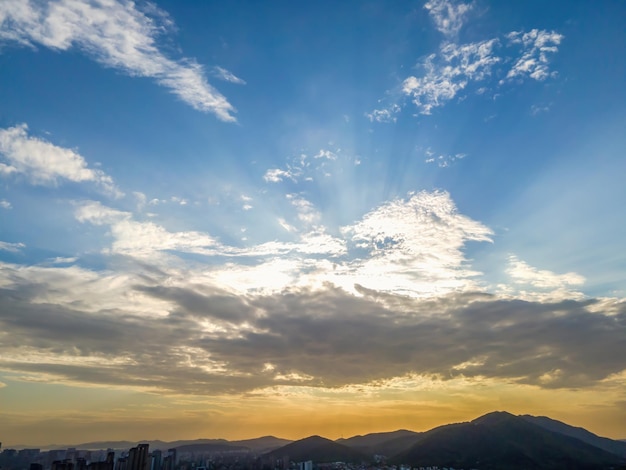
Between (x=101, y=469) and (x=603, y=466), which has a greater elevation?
(x=101, y=469)

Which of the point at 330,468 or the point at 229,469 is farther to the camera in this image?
the point at 330,468

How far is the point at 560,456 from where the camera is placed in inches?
7224

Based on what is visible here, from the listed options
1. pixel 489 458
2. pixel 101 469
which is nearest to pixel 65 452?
pixel 101 469

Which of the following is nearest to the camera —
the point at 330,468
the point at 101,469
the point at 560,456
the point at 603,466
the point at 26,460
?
the point at 101,469

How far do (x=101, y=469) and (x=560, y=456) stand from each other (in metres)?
195

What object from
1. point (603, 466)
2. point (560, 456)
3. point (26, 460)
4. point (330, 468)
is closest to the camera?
point (26, 460)

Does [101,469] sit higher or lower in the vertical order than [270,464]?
higher

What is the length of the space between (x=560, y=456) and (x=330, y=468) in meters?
105

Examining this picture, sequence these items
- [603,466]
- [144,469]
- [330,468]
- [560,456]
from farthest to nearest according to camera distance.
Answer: [330,468]
[560,456]
[603,466]
[144,469]

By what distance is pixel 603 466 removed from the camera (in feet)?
557

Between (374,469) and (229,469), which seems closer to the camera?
(229,469)

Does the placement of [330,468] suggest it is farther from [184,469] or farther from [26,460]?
[26,460]

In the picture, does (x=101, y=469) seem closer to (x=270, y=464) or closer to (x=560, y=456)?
(x=270, y=464)

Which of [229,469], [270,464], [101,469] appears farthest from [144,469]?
[270,464]
